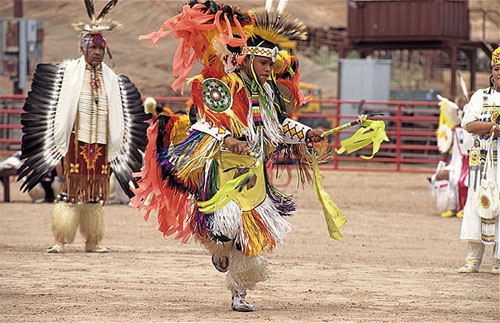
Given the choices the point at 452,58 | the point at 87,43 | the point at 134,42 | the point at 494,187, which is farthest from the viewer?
the point at 134,42

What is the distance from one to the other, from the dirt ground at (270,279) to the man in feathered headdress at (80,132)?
1.50 ft

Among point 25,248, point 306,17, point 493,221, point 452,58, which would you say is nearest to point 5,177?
point 25,248

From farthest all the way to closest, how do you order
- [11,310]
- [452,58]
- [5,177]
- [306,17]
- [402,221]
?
[306,17] < [452,58] < [5,177] < [402,221] < [11,310]

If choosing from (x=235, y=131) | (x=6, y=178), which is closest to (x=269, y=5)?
(x=235, y=131)

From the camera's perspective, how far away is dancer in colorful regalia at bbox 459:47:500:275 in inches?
338

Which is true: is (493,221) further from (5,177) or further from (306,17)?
(306,17)

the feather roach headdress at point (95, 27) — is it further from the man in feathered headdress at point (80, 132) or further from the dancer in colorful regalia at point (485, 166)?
the dancer in colorful regalia at point (485, 166)

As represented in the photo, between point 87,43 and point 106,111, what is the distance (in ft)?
2.09

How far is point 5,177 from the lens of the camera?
1525cm

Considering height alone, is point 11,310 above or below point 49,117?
below

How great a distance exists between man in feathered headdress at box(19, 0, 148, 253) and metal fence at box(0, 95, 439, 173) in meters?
8.35

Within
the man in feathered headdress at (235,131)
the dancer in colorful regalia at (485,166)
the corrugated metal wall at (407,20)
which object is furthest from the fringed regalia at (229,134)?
the corrugated metal wall at (407,20)

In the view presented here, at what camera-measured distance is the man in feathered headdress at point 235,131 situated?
22.3 ft

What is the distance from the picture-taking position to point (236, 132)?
6840mm
